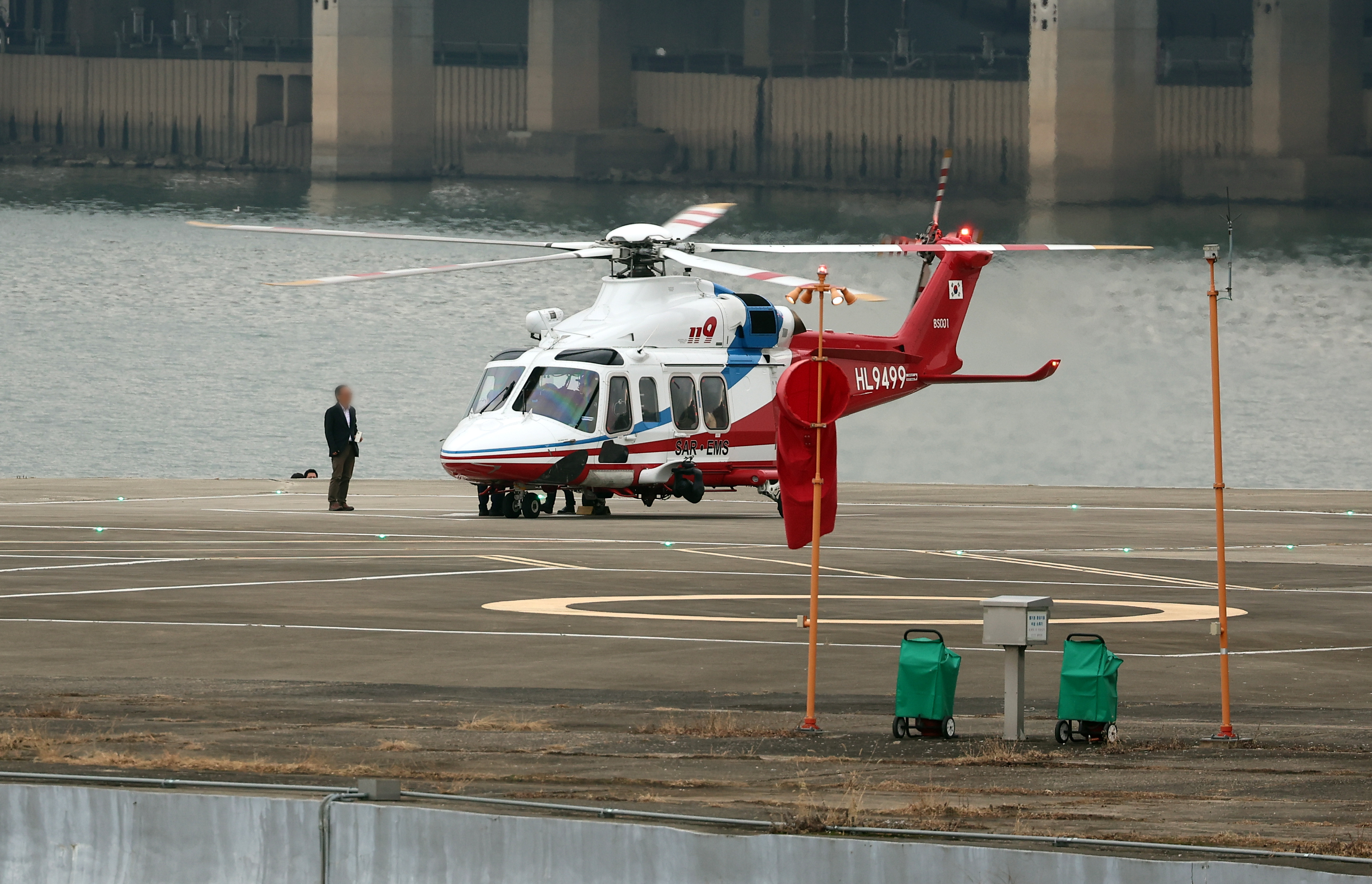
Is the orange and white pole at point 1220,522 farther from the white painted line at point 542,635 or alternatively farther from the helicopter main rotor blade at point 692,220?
the helicopter main rotor blade at point 692,220

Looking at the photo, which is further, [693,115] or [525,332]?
[693,115]

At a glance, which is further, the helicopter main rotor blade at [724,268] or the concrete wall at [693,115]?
the concrete wall at [693,115]

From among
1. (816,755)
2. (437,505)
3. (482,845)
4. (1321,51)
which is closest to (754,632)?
(816,755)

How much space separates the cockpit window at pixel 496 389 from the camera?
108 ft

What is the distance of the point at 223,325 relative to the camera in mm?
89500

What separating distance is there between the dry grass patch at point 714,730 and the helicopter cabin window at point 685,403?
20.1 metres

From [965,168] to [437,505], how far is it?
10565 centimetres

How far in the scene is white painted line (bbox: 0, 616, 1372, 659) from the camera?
18.5 meters

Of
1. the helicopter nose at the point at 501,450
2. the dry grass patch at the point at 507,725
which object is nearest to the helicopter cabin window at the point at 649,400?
the helicopter nose at the point at 501,450

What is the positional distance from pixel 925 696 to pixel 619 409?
1987 cm

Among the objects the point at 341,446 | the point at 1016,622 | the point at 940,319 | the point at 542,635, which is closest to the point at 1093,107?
the point at 940,319

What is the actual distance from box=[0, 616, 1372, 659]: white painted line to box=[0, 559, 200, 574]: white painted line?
442cm

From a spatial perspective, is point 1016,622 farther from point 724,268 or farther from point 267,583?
point 724,268

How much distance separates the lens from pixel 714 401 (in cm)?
3441
